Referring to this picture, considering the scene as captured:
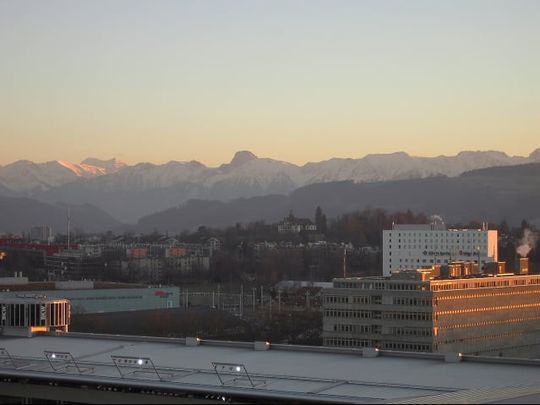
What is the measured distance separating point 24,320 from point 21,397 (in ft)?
38.8

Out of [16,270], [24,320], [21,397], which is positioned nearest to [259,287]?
[16,270]

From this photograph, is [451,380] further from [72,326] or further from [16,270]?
[16,270]

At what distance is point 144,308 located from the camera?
9288 cm

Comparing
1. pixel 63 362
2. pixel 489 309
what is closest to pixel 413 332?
pixel 489 309

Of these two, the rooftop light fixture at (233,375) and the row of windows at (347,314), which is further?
the row of windows at (347,314)

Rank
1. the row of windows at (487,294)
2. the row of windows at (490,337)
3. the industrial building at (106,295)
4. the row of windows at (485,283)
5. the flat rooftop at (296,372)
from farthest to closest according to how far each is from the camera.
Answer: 1. the industrial building at (106,295)
2. the row of windows at (487,294)
3. the row of windows at (485,283)
4. the row of windows at (490,337)
5. the flat rooftop at (296,372)

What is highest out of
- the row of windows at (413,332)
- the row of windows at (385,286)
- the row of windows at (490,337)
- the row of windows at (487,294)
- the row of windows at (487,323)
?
the row of windows at (385,286)

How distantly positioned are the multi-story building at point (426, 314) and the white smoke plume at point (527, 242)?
33.9m

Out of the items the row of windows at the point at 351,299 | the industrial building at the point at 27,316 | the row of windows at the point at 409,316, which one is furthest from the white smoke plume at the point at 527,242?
the industrial building at the point at 27,316

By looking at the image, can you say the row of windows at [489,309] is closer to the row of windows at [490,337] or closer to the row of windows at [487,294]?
the row of windows at [487,294]

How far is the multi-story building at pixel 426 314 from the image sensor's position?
65.7 m

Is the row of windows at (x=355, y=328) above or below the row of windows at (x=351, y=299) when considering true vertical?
below

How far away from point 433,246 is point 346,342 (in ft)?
120

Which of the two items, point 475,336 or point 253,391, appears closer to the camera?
point 253,391
